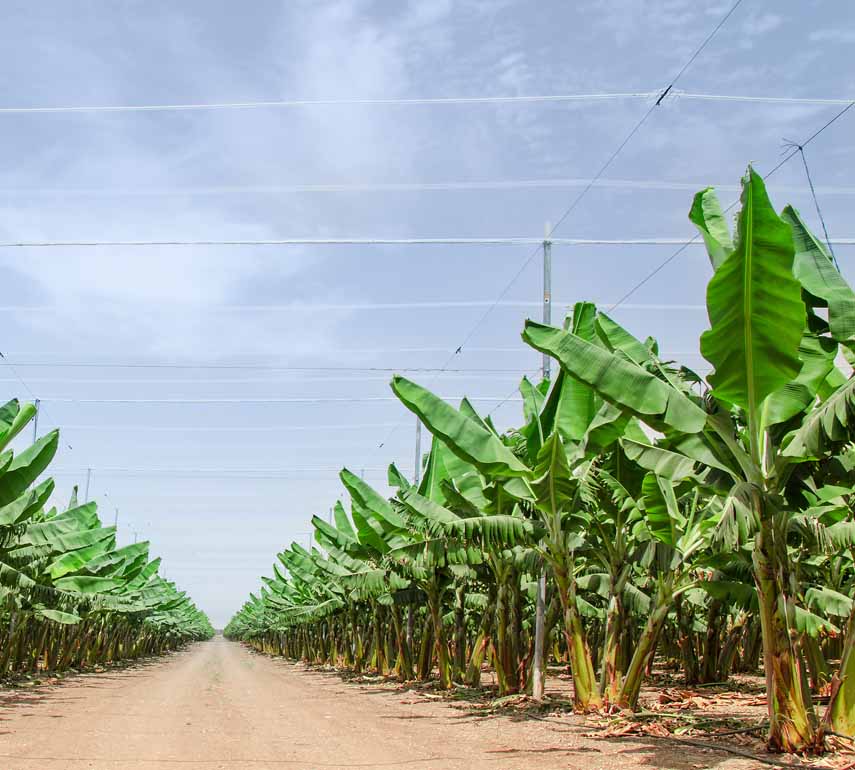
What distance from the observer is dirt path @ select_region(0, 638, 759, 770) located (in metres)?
9.65

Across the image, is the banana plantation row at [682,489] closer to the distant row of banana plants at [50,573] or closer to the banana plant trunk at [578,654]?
the banana plant trunk at [578,654]

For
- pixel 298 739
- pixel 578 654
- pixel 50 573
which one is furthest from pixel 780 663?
pixel 50 573

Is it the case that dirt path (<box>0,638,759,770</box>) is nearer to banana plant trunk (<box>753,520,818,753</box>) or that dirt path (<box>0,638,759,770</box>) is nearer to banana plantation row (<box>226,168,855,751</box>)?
banana plant trunk (<box>753,520,818,753</box>)

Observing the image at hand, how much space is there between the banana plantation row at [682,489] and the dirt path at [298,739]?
1621mm

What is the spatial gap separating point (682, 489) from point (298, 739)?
270 inches

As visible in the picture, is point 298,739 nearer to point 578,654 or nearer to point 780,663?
point 578,654

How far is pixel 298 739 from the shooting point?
40.0 ft

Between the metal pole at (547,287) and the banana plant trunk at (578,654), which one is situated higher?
the metal pole at (547,287)

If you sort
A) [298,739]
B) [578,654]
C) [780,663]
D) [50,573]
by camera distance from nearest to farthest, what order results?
1. [780,663]
2. [298,739]
3. [578,654]
4. [50,573]

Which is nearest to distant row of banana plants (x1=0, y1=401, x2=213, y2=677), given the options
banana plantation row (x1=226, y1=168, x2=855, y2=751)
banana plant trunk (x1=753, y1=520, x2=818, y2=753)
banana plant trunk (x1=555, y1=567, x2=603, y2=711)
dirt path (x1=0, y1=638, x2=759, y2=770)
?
dirt path (x1=0, y1=638, x2=759, y2=770)

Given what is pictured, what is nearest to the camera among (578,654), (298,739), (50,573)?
(298,739)

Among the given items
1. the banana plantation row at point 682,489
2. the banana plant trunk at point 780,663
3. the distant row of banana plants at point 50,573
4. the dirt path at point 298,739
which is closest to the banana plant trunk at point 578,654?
the banana plantation row at point 682,489

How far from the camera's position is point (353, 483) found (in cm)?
2112

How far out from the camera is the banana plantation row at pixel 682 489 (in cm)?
861
